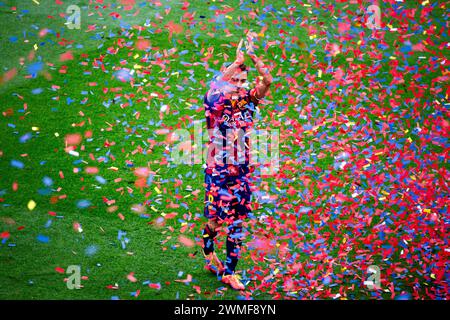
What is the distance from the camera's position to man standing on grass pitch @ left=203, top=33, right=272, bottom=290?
5523 millimetres

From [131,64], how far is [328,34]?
331 cm

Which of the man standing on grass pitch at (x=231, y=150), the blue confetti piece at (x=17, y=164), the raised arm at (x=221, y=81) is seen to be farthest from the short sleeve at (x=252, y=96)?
the blue confetti piece at (x=17, y=164)

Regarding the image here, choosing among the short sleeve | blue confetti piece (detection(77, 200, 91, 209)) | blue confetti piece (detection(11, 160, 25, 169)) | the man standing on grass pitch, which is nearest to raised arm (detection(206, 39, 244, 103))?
the man standing on grass pitch

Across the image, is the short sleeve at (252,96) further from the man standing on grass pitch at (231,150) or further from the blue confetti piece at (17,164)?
the blue confetti piece at (17,164)

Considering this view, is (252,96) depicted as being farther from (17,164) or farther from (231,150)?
(17,164)

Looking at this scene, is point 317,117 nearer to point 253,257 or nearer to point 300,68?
point 300,68

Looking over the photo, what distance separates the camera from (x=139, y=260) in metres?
6.31

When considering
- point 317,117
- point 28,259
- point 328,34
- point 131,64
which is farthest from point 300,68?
point 28,259

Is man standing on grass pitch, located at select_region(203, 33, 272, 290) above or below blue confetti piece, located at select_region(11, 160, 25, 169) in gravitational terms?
above

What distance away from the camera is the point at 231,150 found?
5.62m

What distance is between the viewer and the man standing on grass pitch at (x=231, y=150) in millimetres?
5523

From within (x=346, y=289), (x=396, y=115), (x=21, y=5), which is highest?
(x=21, y=5)

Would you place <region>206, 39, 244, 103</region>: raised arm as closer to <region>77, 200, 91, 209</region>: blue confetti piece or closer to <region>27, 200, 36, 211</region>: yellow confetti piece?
<region>77, 200, 91, 209</region>: blue confetti piece
